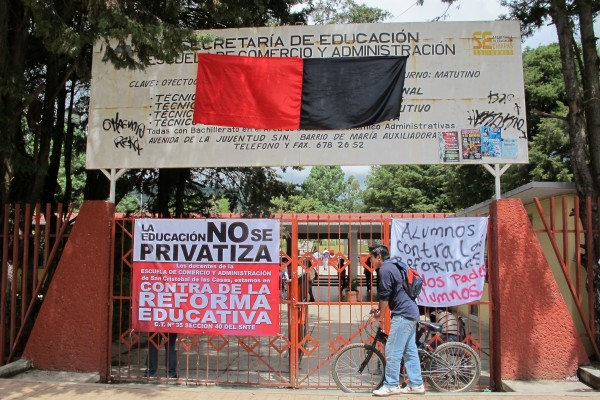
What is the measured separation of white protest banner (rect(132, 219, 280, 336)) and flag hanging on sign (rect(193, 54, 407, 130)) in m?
1.54

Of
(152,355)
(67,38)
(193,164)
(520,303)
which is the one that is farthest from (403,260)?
(67,38)

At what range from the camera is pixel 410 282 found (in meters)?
6.04

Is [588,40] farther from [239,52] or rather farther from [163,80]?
[163,80]

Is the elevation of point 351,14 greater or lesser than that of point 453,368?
greater

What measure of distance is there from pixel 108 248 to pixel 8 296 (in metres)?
1.84

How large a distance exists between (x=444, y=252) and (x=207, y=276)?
10.3ft

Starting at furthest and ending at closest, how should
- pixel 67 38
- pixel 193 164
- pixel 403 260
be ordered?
pixel 193 164, pixel 403 260, pixel 67 38

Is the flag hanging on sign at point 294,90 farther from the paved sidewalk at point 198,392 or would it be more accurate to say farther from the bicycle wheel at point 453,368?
the paved sidewalk at point 198,392

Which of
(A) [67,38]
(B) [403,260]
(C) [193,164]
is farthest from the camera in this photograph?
(C) [193,164]

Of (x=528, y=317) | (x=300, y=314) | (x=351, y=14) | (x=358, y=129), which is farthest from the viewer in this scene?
(x=351, y=14)

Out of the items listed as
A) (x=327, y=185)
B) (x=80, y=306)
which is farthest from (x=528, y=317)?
(x=327, y=185)

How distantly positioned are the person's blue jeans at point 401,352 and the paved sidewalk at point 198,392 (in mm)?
280

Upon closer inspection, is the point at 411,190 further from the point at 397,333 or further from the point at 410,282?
the point at 397,333

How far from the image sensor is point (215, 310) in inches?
265
